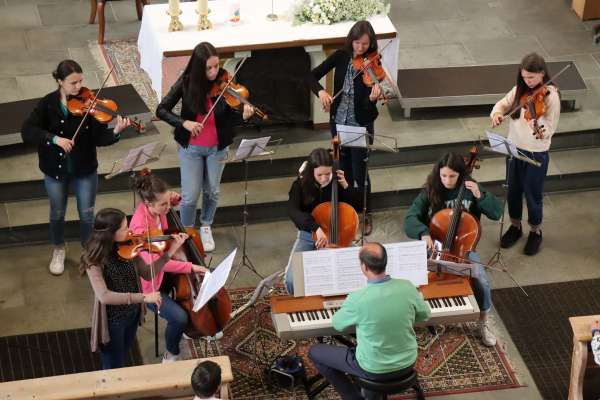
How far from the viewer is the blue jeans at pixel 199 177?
280 inches

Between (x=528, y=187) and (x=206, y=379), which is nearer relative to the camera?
(x=206, y=379)

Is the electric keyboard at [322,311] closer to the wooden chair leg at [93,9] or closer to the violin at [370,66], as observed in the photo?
the violin at [370,66]

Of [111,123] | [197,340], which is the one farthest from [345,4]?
[197,340]

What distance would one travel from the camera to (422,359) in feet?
22.0

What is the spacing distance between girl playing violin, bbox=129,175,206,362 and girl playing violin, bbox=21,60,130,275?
537 mm

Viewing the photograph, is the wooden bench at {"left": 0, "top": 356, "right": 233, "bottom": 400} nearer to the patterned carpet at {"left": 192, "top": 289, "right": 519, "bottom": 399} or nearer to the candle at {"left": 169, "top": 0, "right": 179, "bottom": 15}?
the patterned carpet at {"left": 192, "top": 289, "right": 519, "bottom": 399}

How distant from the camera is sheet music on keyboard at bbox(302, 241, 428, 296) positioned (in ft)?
19.9

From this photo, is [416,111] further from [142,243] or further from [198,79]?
[142,243]

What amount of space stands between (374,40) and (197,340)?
2269 millimetres

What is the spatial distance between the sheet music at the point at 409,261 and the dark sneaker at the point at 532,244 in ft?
5.69

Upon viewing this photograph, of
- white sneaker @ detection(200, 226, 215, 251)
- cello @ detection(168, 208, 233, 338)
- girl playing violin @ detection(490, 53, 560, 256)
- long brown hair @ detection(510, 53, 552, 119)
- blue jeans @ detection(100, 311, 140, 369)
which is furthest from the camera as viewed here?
white sneaker @ detection(200, 226, 215, 251)

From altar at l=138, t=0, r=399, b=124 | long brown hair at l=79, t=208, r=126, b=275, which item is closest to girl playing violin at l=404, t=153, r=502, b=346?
altar at l=138, t=0, r=399, b=124

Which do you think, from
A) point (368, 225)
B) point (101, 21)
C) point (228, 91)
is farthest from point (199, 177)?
point (101, 21)

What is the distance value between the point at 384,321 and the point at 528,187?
250cm
